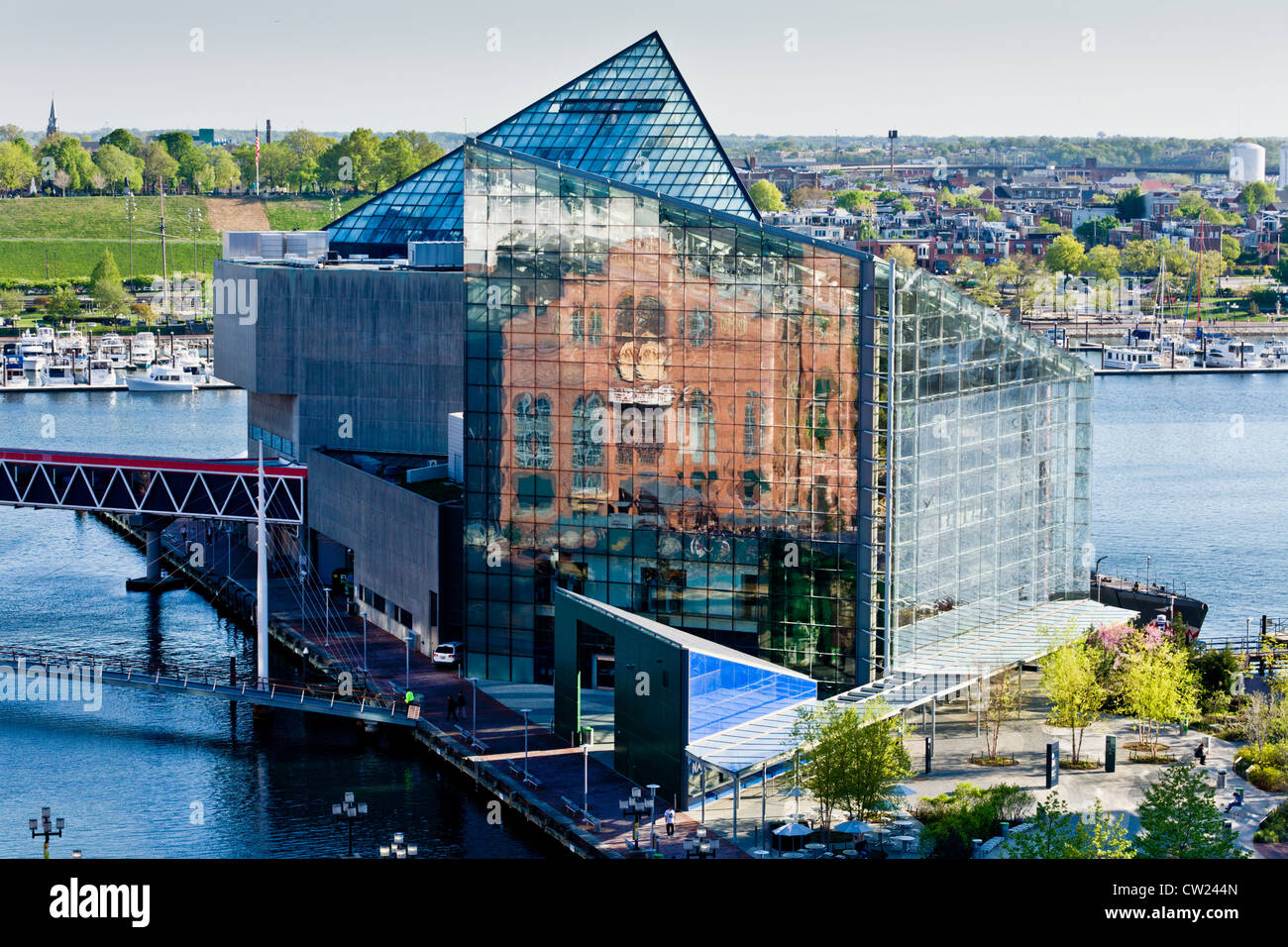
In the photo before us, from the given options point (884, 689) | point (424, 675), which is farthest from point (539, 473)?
point (884, 689)

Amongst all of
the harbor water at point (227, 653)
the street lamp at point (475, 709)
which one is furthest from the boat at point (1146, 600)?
the street lamp at point (475, 709)

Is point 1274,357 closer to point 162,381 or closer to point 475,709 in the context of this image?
point 162,381

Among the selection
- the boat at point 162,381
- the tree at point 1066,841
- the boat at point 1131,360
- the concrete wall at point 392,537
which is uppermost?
the boat at point 1131,360

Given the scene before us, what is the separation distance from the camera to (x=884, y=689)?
48688 mm

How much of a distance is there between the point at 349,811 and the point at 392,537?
19698 millimetres

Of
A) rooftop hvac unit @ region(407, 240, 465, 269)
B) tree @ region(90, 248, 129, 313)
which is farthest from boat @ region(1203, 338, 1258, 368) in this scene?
rooftop hvac unit @ region(407, 240, 465, 269)

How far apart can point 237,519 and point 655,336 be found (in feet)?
68.6

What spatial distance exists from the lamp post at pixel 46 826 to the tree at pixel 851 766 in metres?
16.6

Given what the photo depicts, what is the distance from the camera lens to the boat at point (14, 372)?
15062 centimetres

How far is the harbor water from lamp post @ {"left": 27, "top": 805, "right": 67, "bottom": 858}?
0.40 meters

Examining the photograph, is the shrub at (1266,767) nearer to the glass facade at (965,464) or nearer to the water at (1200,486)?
the glass facade at (965,464)

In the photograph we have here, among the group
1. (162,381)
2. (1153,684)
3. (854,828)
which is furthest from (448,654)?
(162,381)

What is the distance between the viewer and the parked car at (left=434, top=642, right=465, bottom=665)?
57.2 m
